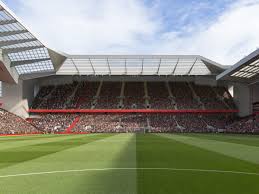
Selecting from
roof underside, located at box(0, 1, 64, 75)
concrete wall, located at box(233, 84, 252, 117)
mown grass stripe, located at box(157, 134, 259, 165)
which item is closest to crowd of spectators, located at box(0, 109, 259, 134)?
concrete wall, located at box(233, 84, 252, 117)

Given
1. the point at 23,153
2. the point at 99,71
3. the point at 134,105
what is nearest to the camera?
the point at 23,153

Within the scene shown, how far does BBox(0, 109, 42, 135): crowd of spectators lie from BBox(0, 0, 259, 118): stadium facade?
4834 mm

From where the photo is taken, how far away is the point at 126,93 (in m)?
86.5

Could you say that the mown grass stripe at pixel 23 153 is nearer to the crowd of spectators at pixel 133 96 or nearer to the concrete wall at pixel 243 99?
the crowd of spectators at pixel 133 96

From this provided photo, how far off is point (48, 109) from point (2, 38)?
2855 cm

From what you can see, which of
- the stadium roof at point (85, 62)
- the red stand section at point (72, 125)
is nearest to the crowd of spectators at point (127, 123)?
the red stand section at point (72, 125)

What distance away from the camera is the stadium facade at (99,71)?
6191cm

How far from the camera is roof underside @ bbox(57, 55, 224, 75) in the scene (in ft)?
227

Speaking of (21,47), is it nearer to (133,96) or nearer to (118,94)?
(118,94)

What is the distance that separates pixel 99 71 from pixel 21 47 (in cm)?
2277

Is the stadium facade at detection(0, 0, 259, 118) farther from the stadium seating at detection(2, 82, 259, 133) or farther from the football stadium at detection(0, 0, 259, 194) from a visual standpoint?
the stadium seating at detection(2, 82, 259, 133)

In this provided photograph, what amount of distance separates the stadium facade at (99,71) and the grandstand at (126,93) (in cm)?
19

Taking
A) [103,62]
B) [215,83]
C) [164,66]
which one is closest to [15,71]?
[103,62]

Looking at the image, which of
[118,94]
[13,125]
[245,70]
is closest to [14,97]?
[13,125]
